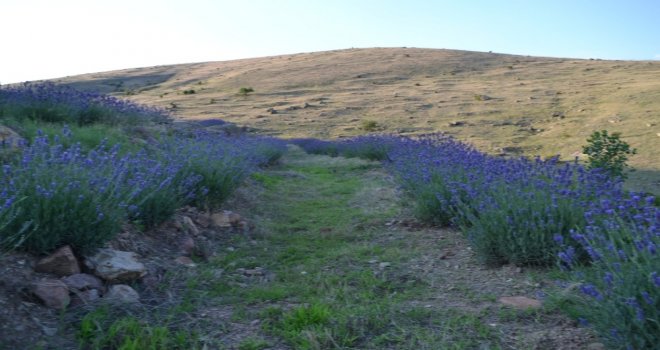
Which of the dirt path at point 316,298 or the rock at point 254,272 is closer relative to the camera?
the dirt path at point 316,298

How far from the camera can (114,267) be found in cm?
399

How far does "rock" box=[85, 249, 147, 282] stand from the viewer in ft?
12.9

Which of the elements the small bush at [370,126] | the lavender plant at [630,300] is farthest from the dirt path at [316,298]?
the small bush at [370,126]

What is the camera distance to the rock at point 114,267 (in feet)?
12.9

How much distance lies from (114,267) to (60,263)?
34 cm

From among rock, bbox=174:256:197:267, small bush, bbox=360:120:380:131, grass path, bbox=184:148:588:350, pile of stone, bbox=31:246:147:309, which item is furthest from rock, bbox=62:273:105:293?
small bush, bbox=360:120:380:131

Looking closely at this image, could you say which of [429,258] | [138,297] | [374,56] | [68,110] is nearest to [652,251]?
[429,258]

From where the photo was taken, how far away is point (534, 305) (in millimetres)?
3746

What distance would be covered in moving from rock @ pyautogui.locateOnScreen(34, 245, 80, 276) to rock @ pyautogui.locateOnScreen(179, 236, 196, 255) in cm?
131

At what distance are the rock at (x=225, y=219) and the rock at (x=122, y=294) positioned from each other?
2342 mm

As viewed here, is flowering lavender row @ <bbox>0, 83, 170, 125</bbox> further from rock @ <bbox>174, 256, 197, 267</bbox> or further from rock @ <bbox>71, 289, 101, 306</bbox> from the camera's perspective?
rock @ <bbox>71, 289, 101, 306</bbox>

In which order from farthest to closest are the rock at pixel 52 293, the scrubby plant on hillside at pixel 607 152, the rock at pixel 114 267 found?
the scrubby plant on hillside at pixel 607 152, the rock at pixel 114 267, the rock at pixel 52 293

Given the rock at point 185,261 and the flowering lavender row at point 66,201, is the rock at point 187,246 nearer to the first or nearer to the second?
the rock at point 185,261

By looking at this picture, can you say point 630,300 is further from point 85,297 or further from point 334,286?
point 85,297
